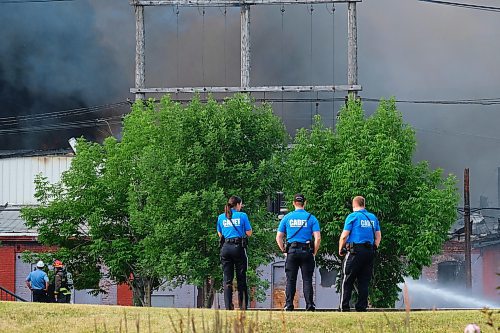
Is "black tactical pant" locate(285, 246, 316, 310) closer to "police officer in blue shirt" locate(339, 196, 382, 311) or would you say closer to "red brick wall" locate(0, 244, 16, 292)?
"police officer in blue shirt" locate(339, 196, 382, 311)

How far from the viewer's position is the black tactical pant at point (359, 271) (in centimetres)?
1805

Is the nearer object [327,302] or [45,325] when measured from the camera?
[45,325]

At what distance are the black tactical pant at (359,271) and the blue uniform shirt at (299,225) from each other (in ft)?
2.46

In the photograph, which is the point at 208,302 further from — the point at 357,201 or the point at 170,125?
the point at 357,201

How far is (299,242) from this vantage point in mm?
18250

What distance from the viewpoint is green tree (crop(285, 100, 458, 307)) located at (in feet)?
127

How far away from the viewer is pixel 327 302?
53969mm

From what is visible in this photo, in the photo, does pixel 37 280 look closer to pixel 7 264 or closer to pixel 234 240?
pixel 234 240

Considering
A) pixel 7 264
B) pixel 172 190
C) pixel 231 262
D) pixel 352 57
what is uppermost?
pixel 352 57

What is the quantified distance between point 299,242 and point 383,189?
70.9 ft

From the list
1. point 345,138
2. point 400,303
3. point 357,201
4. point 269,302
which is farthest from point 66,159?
point 357,201

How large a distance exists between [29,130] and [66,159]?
1942 centimetres

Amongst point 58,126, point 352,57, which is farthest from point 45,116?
point 352,57

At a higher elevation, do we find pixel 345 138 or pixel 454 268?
pixel 345 138
